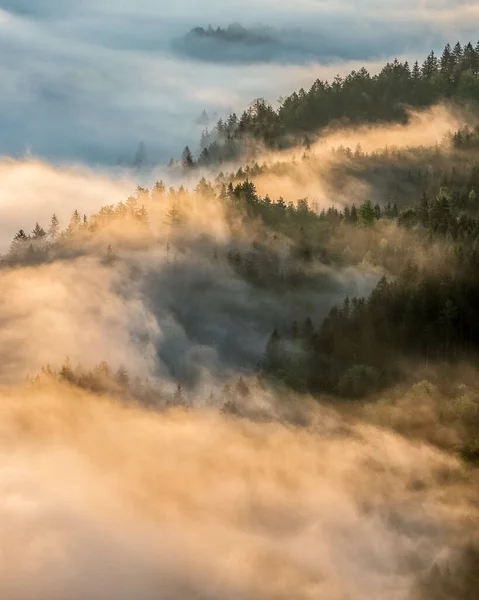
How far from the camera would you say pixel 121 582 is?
173 m

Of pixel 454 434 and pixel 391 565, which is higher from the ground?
pixel 454 434

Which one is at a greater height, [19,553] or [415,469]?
[415,469]

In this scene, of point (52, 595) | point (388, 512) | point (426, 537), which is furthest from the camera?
point (388, 512)

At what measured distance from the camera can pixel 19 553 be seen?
18500 centimetres

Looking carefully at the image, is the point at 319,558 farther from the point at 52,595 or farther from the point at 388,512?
the point at 52,595

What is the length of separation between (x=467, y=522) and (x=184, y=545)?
60.1 meters

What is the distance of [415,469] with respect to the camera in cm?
19538

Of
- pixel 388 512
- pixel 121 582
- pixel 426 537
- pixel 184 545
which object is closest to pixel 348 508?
pixel 388 512

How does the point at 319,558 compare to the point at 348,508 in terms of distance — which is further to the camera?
the point at 348,508

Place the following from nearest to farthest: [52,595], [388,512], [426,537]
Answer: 1. [52,595]
2. [426,537]
3. [388,512]

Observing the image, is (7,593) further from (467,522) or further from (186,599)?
(467,522)

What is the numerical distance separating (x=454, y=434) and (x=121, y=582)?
80517mm

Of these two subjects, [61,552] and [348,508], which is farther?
[348,508]

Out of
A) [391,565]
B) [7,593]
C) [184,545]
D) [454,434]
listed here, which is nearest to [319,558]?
[391,565]
